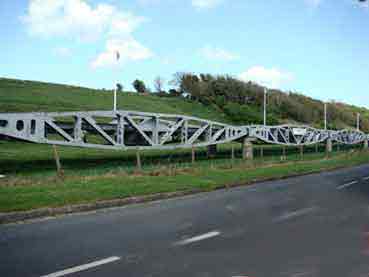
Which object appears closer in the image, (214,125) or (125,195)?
(125,195)

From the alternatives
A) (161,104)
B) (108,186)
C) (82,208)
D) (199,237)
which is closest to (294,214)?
(199,237)

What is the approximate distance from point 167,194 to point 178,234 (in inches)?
222

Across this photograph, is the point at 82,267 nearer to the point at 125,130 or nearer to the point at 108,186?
the point at 108,186

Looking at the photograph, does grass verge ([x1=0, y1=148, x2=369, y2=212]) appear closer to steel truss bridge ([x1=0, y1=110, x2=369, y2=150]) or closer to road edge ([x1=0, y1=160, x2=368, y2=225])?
road edge ([x1=0, y1=160, x2=368, y2=225])

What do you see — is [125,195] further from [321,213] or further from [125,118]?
[125,118]

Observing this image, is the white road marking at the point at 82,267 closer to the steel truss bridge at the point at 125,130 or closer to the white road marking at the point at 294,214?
the white road marking at the point at 294,214

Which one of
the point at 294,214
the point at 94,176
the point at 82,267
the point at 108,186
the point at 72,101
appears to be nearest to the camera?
the point at 82,267

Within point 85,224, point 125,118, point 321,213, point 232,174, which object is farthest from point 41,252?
point 125,118

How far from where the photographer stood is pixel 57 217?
1009 cm

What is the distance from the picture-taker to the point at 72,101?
223ft

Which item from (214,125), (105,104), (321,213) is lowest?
(321,213)

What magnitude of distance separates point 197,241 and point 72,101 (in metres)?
62.6

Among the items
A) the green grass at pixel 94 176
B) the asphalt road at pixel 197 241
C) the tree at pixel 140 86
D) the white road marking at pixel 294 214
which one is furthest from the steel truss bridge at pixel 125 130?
the tree at pixel 140 86

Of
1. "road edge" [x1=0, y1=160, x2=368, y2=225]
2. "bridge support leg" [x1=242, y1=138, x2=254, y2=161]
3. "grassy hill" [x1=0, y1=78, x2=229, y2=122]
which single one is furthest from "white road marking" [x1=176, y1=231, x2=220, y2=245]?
"grassy hill" [x1=0, y1=78, x2=229, y2=122]
